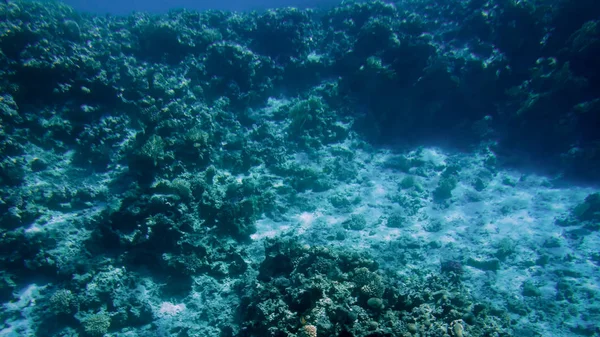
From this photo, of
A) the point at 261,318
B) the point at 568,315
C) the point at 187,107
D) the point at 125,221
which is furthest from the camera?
the point at 187,107

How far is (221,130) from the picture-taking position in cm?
1395

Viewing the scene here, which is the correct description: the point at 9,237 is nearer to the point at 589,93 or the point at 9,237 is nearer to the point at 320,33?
the point at 320,33

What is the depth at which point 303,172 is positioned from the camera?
44.9 feet

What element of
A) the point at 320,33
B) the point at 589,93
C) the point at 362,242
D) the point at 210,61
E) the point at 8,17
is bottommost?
the point at 362,242

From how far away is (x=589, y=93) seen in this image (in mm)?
13875

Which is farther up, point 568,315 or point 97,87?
point 97,87

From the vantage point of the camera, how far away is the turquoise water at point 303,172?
7645mm

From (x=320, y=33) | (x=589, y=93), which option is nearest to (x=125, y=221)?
(x=320, y=33)

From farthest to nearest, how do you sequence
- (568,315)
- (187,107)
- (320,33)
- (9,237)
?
(320,33) < (187,107) < (568,315) < (9,237)

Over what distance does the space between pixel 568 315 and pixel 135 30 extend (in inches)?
943

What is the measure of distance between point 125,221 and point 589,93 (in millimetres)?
20823

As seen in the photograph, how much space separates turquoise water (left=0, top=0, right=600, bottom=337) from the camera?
764 cm

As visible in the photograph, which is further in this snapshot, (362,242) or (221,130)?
(221,130)

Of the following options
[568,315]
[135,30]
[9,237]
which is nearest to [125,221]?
[9,237]
